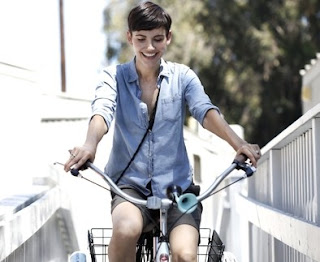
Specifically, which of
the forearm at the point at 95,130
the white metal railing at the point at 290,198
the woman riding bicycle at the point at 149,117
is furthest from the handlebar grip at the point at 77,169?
the white metal railing at the point at 290,198

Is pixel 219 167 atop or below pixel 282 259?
atop

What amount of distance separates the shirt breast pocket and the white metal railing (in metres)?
0.70

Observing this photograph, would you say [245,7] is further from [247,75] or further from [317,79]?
[317,79]

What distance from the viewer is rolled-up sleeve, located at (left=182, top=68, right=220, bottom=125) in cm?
520

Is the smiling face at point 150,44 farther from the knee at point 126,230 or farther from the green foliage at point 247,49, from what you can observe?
the green foliage at point 247,49

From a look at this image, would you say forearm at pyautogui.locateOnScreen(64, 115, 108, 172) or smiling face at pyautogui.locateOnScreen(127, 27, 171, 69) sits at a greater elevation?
smiling face at pyautogui.locateOnScreen(127, 27, 171, 69)

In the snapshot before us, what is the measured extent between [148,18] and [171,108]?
1.69 ft

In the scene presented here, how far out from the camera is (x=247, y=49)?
119 ft

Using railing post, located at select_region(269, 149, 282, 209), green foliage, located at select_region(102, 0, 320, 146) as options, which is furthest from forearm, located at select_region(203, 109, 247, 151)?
green foliage, located at select_region(102, 0, 320, 146)

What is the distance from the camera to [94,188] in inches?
487

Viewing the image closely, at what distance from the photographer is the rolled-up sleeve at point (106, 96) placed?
5090 millimetres

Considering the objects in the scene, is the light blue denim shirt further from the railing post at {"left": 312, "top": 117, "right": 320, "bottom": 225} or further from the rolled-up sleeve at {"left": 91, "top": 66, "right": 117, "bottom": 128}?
the railing post at {"left": 312, "top": 117, "right": 320, "bottom": 225}

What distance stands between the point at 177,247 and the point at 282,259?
2254 mm

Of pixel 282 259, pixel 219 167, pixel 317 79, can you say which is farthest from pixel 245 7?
pixel 282 259
